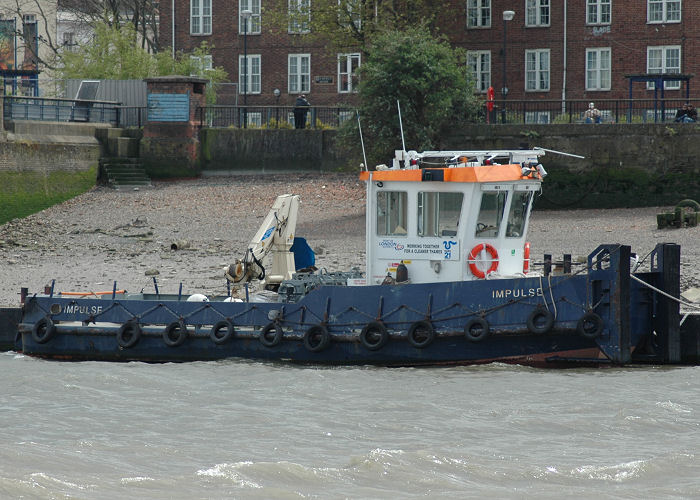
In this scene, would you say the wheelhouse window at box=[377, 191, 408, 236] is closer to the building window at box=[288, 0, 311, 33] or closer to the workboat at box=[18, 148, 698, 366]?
the workboat at box=[18, 148, 698, 366]

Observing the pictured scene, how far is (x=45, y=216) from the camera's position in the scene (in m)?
31.8

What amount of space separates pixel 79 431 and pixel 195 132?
26723 millimetres

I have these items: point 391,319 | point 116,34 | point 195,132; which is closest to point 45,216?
point 195,132

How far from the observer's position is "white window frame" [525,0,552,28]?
45438 millimetres

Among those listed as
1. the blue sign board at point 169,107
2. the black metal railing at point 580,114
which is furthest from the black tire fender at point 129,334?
the blue sign board at point 169,107

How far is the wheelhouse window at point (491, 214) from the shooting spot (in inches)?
592

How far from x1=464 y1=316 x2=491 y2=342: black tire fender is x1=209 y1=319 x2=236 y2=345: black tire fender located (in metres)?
3.19

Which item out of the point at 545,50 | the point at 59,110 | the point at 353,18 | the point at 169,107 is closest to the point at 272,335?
the point at 59,110

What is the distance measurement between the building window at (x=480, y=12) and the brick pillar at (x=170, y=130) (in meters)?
13.0

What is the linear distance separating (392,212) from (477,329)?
1913mm

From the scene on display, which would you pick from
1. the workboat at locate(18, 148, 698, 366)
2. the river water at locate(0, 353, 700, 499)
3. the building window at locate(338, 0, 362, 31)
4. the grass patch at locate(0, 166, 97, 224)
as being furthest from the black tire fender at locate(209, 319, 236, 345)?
the building window at locate(338, 0, 362, 31)

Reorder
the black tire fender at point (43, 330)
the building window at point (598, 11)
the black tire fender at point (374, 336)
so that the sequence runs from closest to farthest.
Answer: the black tire fender at point (374, 336) → the black tire fender at point (43, 330) → the building window at point (598, 11)

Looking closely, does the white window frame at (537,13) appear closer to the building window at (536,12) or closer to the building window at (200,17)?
Answer: the building window at (536,12)

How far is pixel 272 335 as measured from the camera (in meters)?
15.5
